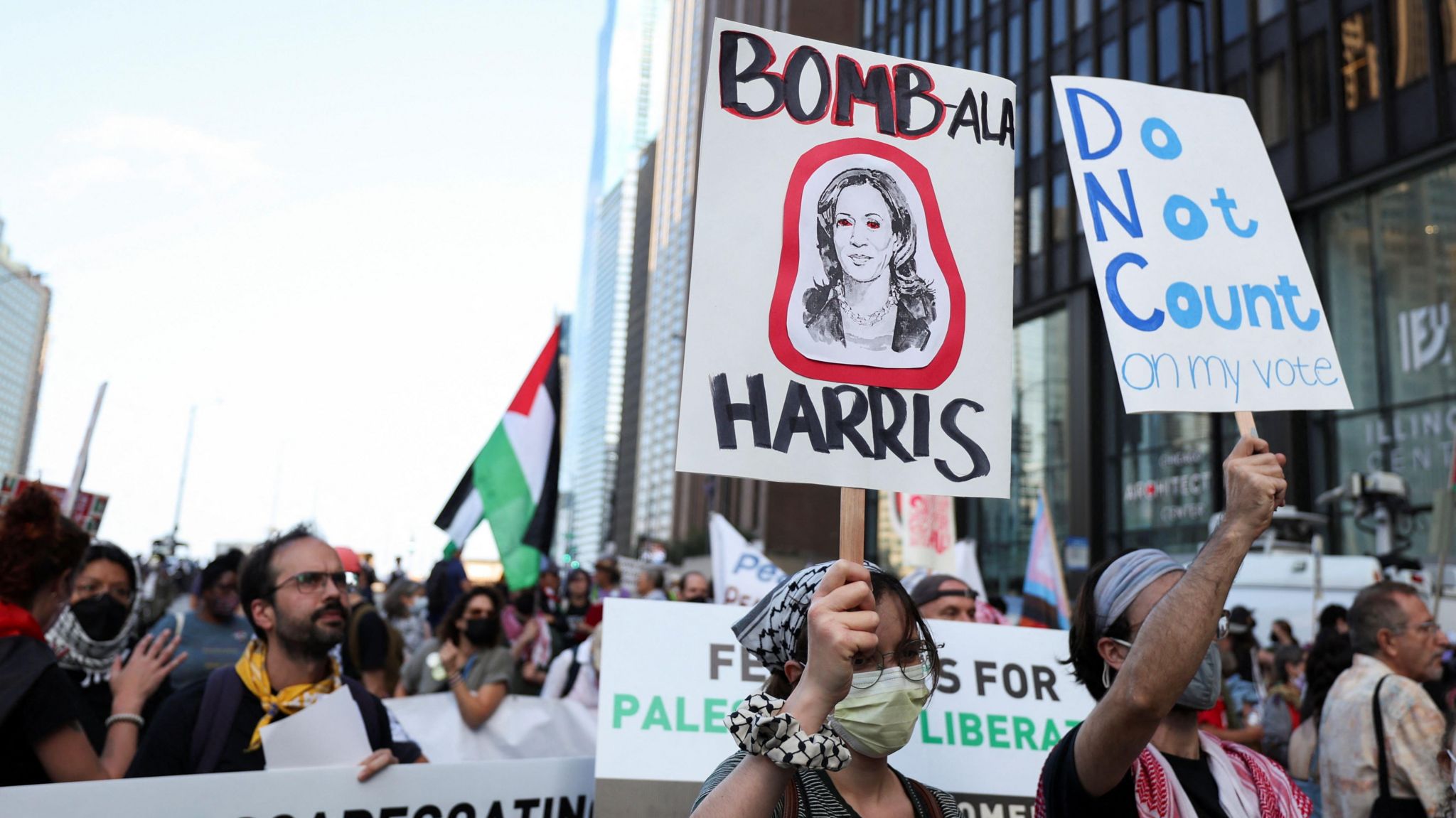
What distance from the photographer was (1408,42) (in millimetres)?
21266

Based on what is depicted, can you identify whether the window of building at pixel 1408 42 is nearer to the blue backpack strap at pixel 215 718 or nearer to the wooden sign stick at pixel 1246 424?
the wooden sign stick at pixel 1246 424

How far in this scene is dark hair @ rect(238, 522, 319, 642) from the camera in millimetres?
3594

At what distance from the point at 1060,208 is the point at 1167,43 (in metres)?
4.96

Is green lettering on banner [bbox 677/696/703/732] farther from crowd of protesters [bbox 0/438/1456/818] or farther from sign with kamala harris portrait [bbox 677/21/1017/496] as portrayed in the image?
sign with kamala harris portrait [bbox 677/21/1017/496]

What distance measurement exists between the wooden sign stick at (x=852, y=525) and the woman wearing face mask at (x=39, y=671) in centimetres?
224

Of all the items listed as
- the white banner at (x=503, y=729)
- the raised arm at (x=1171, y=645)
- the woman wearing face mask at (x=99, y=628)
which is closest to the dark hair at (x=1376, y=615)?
the raised arm at (x=1171, y=645)

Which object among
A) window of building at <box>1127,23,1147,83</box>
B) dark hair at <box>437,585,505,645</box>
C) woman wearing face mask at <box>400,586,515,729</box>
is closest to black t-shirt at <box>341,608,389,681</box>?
woman wearing face mask at <box>400,586,515,729</box>

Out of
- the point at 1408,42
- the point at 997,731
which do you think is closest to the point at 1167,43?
the point at 1408,42

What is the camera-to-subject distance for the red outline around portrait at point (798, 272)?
247cm

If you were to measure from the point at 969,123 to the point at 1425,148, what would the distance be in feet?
71.9

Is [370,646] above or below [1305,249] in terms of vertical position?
below

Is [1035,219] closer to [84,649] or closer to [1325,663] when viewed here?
[1325,663]

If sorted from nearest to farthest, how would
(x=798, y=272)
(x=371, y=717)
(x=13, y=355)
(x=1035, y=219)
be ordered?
(x=798, y=272)
(x=371, y=717)
(x=1035, y=219)
(x=13, y=355)

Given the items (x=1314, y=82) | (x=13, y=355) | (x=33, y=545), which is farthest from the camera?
(x=13, y=355)
